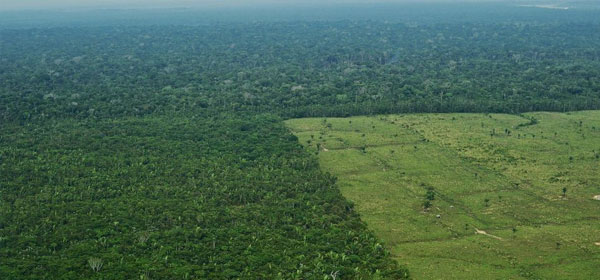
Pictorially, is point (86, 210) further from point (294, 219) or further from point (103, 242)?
point (294, 219)

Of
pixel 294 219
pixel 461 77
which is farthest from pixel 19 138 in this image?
pixel 461 77

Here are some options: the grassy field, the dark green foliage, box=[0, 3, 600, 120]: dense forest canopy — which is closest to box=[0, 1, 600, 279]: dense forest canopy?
the dark green foliage

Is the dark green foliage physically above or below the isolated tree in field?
above

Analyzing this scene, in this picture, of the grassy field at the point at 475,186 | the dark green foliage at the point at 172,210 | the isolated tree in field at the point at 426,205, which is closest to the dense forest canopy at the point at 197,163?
the dark green foliage at the point at 172,210

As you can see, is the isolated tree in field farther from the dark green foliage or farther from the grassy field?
the dark green foliage

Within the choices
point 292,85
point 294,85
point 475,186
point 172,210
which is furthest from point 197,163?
point 294,85

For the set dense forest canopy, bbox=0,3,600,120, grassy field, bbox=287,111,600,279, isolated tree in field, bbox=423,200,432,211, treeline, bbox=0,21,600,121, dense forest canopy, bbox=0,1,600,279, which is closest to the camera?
A: dense forest canopy, bbox=0,1,600,279

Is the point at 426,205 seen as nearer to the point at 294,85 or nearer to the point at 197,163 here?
the point at 197,163

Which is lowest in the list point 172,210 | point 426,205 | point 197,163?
point 426,205

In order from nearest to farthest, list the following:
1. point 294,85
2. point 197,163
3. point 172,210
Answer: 1. point 172,210
2. point 197,163
3. point 294,85
